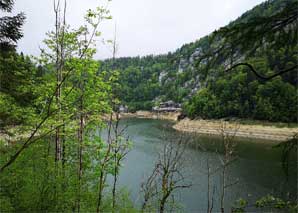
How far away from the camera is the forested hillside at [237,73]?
8.70ft

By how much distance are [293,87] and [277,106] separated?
6.08 metres

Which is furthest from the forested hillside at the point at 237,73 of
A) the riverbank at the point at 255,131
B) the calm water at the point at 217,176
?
the calm water at the point at 217,176

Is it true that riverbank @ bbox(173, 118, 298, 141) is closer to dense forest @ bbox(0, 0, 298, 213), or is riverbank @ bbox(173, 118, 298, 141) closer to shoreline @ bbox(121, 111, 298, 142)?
shoreline @ bbox(121, 111, 298, 142)

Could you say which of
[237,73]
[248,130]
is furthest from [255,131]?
[237,73]

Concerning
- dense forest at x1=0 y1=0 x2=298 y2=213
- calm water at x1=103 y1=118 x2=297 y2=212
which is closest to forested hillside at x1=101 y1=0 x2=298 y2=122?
dense forest at x1=0 y1=0 x2=298 y2=213

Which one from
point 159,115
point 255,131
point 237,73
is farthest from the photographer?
point 159,115

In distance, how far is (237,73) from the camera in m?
74.5

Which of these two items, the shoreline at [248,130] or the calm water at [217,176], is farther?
the shoreline at [248,130]

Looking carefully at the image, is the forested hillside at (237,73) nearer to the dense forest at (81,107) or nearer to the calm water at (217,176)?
the dense forest at (81,107)

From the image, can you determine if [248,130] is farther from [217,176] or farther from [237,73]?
[217,176]

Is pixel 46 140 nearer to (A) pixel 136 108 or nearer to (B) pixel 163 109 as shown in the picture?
(B) pixel 163 109

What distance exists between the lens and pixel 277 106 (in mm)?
63844

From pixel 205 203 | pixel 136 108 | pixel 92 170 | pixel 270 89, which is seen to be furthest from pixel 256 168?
pixel 136 108

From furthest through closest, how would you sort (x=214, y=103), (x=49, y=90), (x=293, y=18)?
(x=214, y=103) < (x=49, y=90) < (x=293, y=18)
